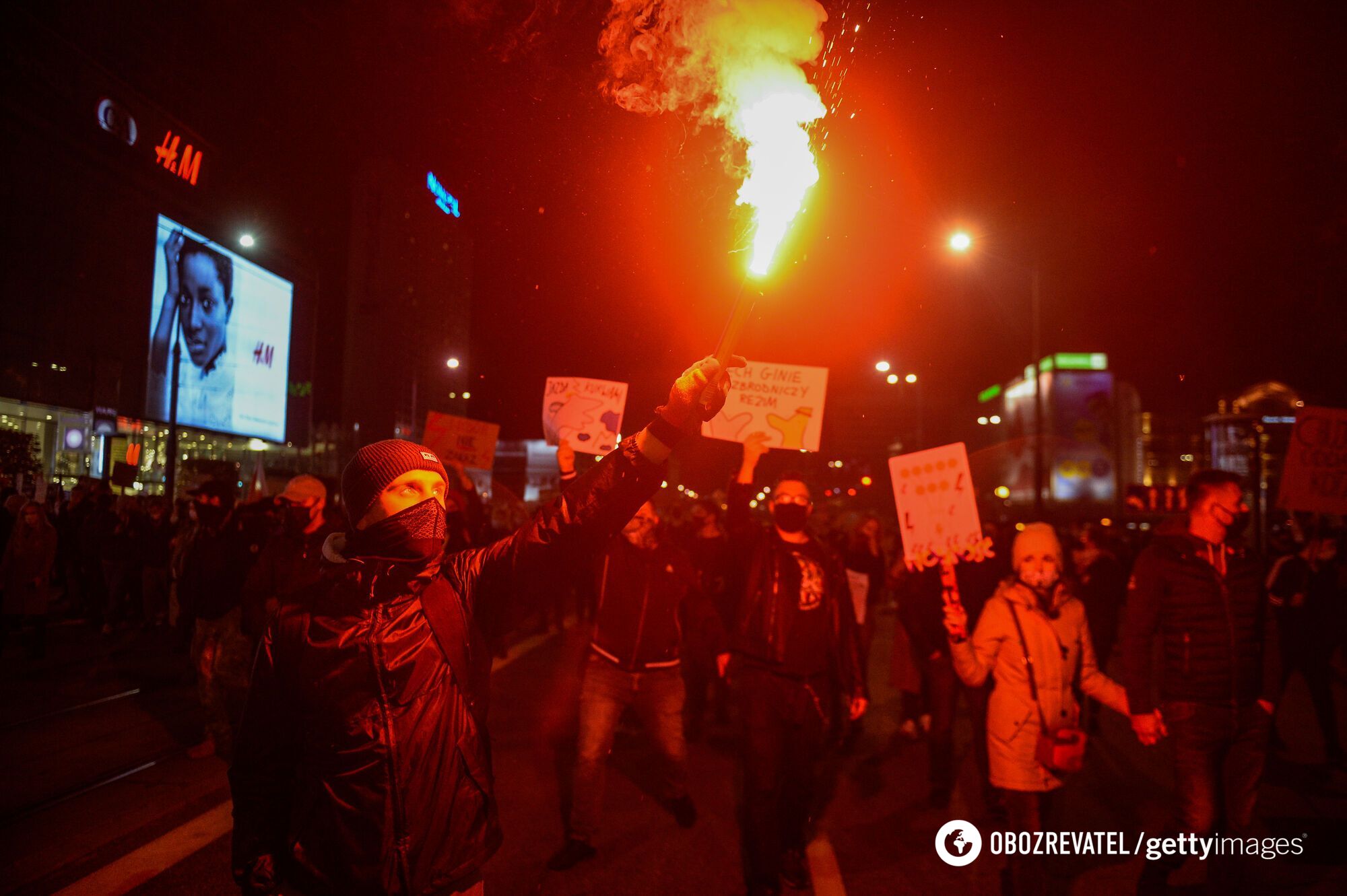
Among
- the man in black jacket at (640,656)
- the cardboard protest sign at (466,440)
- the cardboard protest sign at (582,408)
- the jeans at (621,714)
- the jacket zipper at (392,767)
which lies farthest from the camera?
the cardboard protest sign at (466,440)

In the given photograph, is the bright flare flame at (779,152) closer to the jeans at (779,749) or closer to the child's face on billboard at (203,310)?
the jeans at (779,749)

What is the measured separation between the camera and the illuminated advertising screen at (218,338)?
113ft

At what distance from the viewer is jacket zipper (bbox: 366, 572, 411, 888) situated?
81.6 inches

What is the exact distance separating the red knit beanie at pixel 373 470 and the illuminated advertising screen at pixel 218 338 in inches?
1344

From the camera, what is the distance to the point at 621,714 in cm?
519

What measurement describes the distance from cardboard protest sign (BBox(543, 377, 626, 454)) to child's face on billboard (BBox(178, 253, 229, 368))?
3221 centimetres

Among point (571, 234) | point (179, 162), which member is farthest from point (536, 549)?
point (179, 162)

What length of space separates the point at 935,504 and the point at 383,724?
4.83 metres

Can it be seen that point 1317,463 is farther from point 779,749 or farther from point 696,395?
point 696,395

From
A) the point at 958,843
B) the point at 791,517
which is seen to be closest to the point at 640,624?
the point at 791,517

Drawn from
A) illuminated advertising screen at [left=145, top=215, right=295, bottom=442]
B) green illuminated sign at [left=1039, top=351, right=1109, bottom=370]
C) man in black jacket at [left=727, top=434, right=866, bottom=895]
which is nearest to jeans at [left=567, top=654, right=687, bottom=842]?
man in black jacket at [left=727, top=434, right=866, bottom=895]

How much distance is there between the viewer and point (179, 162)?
121 feet

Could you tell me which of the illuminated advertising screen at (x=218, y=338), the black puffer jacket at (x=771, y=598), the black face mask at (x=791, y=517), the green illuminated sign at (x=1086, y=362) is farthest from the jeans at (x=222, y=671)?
the green illuminated sign at (x=1086, y=362)

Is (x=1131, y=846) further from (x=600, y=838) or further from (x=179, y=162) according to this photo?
(x=179, y=162)
